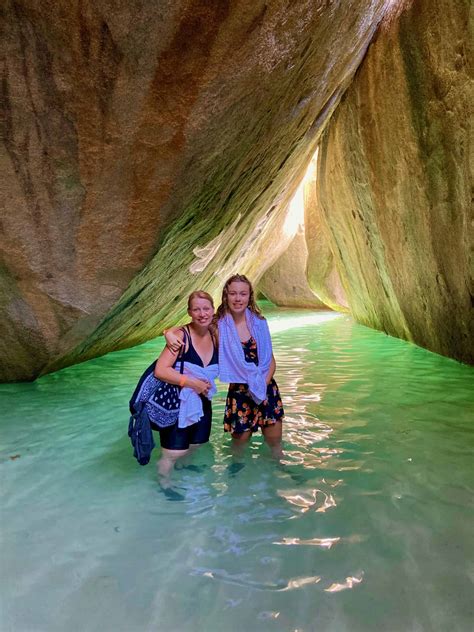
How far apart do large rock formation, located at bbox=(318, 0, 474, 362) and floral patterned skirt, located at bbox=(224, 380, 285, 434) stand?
342 centimetres

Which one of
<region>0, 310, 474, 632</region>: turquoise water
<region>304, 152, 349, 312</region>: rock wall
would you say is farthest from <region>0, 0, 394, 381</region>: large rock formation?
<region>304, 152, 349, 312</region>: rock wall

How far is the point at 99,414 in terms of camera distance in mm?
4695

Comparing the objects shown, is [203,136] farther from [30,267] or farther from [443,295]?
[443,295]

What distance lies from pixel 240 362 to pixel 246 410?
37cm

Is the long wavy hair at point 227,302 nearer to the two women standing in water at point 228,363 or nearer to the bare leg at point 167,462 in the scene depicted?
the two women standing in water at point 228,363

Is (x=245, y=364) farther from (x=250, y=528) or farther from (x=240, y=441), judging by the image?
(x=250, y=528)

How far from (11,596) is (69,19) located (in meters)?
3.30

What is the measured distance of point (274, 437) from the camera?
3488 mm

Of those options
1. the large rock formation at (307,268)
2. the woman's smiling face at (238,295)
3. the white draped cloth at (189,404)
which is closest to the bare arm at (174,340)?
the white draped cloth at (189,404)

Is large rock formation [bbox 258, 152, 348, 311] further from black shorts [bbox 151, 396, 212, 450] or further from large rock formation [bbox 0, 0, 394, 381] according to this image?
black shorts [bbox 151, 396, 212, 450]

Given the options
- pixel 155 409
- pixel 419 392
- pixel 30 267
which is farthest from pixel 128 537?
pixel 419 392

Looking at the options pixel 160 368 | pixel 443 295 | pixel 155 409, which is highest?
pixel 443 295

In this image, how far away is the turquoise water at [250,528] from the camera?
1.95m

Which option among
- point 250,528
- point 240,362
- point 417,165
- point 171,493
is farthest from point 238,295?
point 417,165
